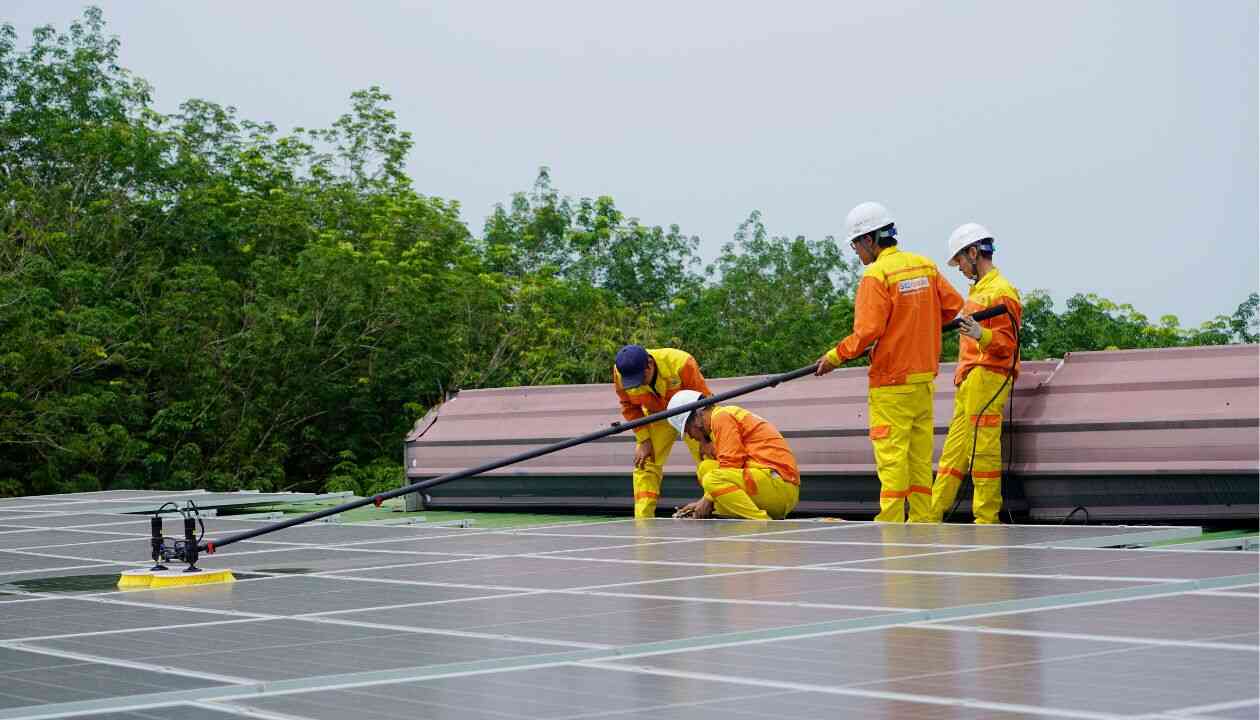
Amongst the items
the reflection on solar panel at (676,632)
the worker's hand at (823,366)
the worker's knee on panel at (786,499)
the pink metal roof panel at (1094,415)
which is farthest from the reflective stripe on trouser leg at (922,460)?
the reflection on solar panel at (676,632)

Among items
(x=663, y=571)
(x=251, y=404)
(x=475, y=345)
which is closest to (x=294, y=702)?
(x=663, y=571)

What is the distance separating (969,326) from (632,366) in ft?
8.85

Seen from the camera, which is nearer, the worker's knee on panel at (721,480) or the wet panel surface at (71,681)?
the wet panel surface at (71,681)

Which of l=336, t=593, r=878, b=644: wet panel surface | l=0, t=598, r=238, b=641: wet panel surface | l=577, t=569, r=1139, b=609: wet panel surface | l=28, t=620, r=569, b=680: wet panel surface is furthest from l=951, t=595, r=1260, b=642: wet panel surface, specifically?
l=0, t=598, r=238, b=641: wet panel surface

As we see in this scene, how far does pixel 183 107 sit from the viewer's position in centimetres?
3994

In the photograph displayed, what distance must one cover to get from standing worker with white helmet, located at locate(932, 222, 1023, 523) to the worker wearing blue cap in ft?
6.79

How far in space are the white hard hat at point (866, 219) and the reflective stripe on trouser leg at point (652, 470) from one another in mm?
2397

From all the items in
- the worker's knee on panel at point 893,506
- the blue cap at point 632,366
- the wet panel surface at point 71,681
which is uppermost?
the blue cap at point 632,366

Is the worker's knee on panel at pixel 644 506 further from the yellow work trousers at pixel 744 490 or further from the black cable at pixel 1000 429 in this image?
the black cable at pixel 1000 429

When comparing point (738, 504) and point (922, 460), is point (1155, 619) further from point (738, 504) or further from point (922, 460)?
point (738, 504)

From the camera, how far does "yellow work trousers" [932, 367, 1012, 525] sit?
12055mm

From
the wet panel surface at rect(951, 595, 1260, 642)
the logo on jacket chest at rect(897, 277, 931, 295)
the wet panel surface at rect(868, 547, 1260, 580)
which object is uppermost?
the logo on jacket chest at rect(897, 277, 931, 295)

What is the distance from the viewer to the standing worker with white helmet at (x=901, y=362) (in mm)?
11836

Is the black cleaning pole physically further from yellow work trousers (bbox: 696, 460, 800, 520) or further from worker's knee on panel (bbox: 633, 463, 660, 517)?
worker's knee on panel (bbox: 633, 463, 660, 517)
